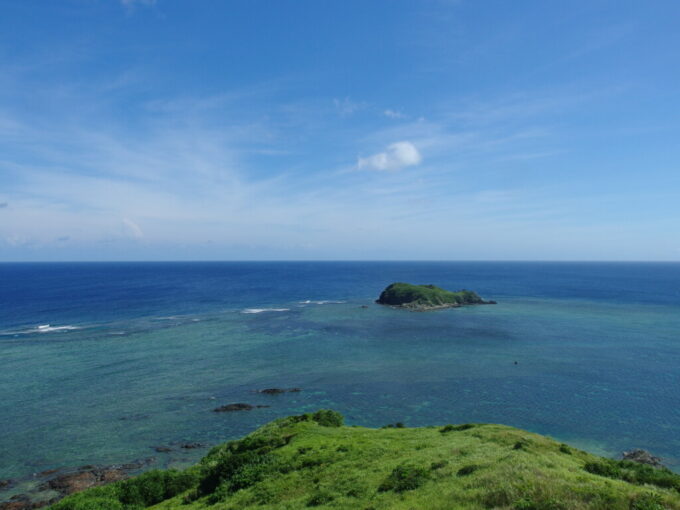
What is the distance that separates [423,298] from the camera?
163 m

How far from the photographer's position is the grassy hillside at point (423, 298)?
533 ft

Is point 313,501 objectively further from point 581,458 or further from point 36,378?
point 36,378

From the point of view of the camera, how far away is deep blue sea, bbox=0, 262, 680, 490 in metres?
53.1

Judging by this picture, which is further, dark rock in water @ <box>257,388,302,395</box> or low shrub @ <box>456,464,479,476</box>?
dark rock in water @ <box>257,388,302,395</box>

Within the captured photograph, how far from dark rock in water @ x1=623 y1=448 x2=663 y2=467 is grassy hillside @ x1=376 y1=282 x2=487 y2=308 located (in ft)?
367

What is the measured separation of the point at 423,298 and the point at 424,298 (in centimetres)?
42

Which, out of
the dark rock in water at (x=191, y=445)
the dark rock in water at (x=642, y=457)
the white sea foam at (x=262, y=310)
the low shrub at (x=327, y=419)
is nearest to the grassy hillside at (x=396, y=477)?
the low shrub at (x=327, y=419)

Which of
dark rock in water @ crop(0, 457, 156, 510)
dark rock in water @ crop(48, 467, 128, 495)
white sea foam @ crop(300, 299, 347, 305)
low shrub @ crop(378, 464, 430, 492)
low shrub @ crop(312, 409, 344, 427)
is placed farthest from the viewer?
white sea foam @ crop(300, 299, 347, 305)

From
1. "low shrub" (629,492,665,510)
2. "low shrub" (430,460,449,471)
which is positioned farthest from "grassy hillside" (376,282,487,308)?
"low shrub" (629,492,665,510)

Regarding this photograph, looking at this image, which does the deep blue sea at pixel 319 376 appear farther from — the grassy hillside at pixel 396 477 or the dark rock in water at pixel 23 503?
the grassy hillside at pixel 396 477

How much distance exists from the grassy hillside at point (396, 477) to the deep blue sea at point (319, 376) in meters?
13.8

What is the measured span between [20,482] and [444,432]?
45.7 metres

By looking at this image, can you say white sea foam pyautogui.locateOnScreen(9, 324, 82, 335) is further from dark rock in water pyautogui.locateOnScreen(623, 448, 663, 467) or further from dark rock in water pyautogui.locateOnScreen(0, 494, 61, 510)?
dark rock in water pyautogui.locateOnScreen(623, 448, 663, 467)

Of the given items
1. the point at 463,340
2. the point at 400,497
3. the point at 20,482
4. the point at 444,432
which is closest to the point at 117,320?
the point at 20,482
